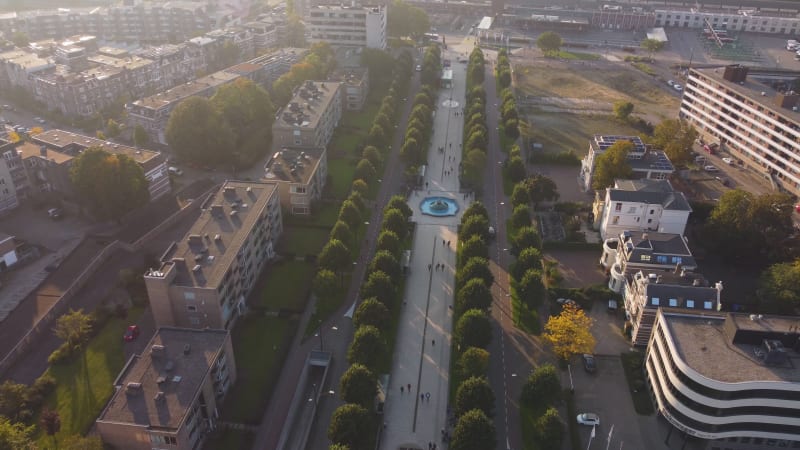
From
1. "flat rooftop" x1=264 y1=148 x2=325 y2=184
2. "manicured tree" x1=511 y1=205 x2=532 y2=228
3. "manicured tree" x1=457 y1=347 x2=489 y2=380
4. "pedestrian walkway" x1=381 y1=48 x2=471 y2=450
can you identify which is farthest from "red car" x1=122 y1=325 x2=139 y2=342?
"manicured tree" x1=511 y1=205 x2=532 y2=228

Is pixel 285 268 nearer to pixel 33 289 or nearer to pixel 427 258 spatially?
pixel 427 258

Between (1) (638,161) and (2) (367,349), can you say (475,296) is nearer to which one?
(2) (367,349)

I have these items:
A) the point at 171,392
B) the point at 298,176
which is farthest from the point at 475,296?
the point at 298,176

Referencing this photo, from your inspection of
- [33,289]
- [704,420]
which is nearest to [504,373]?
[704,420]

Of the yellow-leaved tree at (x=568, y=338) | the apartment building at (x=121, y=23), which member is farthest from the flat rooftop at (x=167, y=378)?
the apartment building at (x=121, y=23)

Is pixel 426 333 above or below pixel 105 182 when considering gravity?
below

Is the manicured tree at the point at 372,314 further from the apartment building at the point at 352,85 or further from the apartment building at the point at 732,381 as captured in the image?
the apartment building at the point at 352,85

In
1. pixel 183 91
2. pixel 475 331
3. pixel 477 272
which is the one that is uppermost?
pixel 183 91
